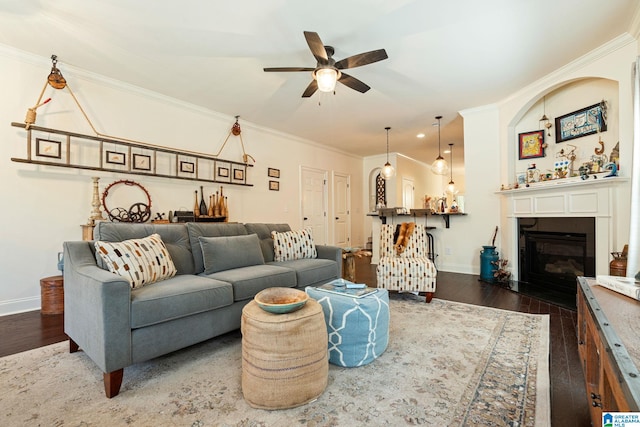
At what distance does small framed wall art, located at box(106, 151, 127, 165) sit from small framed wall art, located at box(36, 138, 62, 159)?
45cm

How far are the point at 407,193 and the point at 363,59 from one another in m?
6.39

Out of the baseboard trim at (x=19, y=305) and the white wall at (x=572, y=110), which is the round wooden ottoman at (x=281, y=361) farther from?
the white wall at (x=572, y=110)

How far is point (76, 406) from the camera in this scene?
149 cm

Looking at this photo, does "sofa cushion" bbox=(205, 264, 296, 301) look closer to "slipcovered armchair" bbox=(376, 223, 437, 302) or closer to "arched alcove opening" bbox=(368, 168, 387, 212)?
"slipcovered armchair" bbox=(376, 223, 437, 302)

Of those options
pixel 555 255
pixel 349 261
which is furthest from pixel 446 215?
pixel 349 261

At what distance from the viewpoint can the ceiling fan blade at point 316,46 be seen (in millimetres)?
2145

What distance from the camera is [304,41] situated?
2.77m

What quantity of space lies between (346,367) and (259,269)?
118 cm

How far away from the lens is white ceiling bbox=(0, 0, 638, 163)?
2346 millimetres

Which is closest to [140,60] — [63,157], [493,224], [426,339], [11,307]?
[63,157]

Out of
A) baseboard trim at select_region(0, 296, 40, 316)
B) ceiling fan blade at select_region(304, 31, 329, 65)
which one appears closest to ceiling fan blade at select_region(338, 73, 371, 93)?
ceiling fan blade at select_region(304, 31, 329, 65)

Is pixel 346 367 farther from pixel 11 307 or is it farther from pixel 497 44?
pixel 11 307

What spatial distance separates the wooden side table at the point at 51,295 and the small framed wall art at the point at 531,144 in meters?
5.86

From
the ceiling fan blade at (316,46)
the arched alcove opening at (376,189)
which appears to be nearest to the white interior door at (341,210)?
the arched alcove opening at (376,189)
